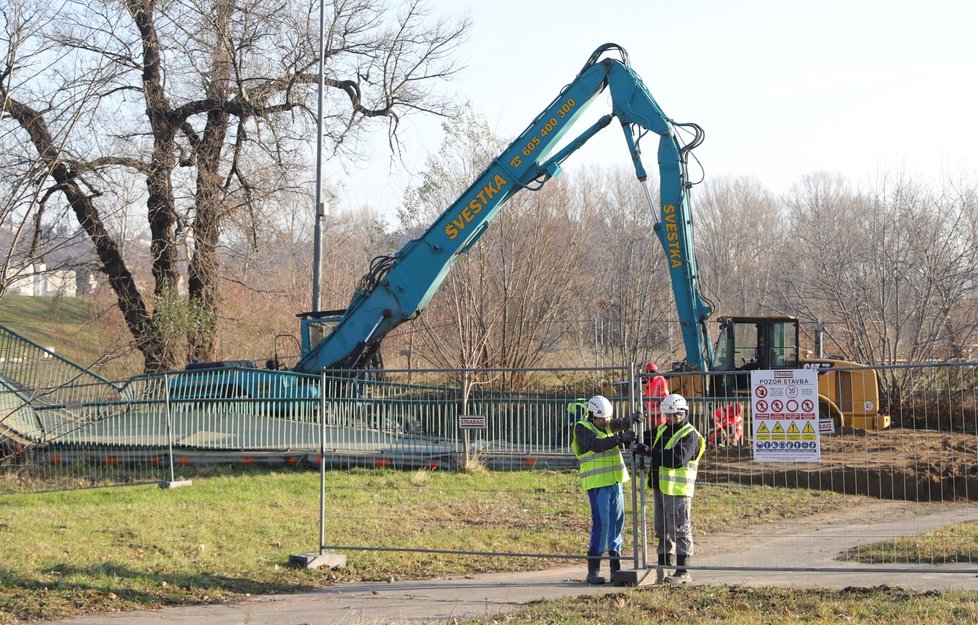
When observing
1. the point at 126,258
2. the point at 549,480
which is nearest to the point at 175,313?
the point at 126,258

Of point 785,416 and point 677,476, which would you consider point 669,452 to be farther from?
point 785,416

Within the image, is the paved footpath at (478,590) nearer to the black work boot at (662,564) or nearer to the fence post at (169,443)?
the black work boot at (662,564)

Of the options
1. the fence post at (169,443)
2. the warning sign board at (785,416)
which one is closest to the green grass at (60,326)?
the fence post at (169,443)

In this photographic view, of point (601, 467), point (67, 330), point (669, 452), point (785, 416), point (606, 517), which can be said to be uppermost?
point (67, 330)

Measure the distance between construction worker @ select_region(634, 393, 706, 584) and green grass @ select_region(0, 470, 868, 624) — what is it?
1.69m

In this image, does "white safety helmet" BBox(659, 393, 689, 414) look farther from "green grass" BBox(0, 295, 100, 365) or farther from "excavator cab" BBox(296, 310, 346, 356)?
"green grass" BBox(0, 295, 100, 365)

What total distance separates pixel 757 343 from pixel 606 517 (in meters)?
12.2

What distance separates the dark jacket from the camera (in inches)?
368

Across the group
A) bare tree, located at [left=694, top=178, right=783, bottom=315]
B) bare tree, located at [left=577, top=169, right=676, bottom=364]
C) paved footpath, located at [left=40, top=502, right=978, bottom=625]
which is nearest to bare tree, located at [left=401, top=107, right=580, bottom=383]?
bare tree, located at [left=577, top=169, right=676, bottom=364]

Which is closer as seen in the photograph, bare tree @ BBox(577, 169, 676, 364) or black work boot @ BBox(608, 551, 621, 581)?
black work boot @ BBox(608, 551, 621, 581)

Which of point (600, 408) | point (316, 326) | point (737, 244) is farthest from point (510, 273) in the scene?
point (737, 244)

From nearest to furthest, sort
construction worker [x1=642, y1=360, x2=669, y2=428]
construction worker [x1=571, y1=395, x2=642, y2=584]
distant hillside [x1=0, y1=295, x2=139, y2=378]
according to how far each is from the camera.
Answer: construction worker [x1=571, y1=395, x2=642, y2=584] < construction worker [x1=642, y1=360, x2=669, y2=428] < distant hillside [x1=0, y1=295, x2=139, y2=378]

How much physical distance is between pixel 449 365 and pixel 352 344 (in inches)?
210

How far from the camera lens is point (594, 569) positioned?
952 centimetres
